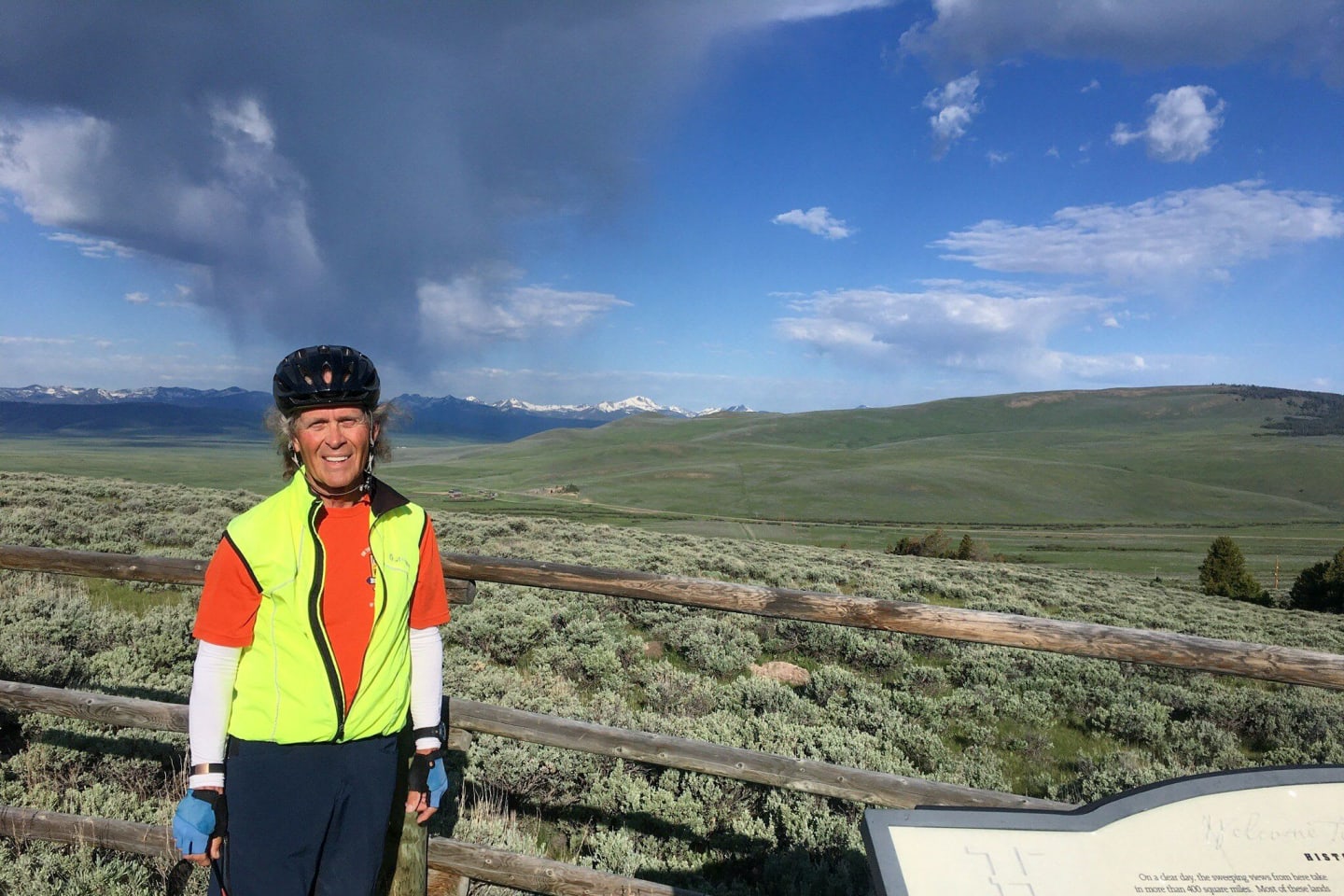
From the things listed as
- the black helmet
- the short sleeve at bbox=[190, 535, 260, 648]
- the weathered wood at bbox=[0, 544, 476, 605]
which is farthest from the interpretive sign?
the weathered wood at bbox=[0, 544, 476, 605]

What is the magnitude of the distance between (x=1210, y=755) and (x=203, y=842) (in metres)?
7.90

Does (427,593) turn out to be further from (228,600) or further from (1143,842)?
(1143,842)

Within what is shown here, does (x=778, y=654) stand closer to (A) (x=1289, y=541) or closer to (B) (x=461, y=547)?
(B) (x=461, y=547)

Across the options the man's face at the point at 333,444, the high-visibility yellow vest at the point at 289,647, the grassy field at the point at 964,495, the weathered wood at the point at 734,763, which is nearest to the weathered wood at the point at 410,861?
the weathered wood at the point at 734,763

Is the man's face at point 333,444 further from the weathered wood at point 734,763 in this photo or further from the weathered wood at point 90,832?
the weathered wood at point 90,832

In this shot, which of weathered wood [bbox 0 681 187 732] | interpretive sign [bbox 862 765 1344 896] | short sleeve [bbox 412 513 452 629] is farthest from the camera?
weathered wood [bbox 0 681 187 732]

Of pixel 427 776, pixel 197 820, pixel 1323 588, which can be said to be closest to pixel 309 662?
pixel 197 820

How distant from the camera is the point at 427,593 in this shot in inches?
97.7

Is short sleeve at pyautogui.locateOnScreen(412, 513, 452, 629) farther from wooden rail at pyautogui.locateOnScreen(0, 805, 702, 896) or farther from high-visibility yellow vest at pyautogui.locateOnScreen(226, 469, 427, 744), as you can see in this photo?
wooden rail at pyautogui.locateOnScreen(0, 805, 702, 896)

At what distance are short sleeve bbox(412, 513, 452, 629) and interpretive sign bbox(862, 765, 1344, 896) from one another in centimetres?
161

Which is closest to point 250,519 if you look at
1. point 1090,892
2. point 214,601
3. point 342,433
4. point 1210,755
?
point 214,601

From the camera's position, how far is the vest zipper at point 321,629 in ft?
7.07

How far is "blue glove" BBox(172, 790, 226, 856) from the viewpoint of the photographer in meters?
2.06

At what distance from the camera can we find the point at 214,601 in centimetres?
205
